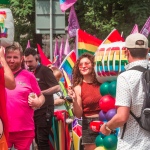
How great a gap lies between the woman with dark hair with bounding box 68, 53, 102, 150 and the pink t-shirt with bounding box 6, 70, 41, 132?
0.84m

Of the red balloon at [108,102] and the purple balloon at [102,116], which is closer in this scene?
the red balloon at [108,102]

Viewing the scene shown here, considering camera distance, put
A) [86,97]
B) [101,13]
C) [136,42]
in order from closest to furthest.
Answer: [136,42], [86,97], [101,13]

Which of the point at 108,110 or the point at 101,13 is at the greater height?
the point at 101,13

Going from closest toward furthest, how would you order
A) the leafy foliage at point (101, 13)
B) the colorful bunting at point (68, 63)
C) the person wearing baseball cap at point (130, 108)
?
1. the person wearing baseball cap at point (130, 108)
2. the colorful bunting at point (68, 63)
3. the leafy foliage at point (101, 13)

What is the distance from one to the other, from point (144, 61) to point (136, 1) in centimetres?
1755

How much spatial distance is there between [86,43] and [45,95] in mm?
1151

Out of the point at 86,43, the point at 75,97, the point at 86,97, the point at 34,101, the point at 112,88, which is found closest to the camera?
the point at 34,101

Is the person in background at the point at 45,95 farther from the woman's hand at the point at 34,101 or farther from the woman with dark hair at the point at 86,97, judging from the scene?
the woman's hand at the point at 34,101

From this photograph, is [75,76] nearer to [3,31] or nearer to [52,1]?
[3,31]

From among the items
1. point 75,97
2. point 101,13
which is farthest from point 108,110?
point 101,13

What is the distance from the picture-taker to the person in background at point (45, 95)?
8.75m

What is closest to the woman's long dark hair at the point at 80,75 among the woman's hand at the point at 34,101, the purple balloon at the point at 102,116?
the purple balloon at the point at 102,116

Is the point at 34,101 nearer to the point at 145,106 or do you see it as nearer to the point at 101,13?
the point at 145,106

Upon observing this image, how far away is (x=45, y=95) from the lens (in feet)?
28.7
